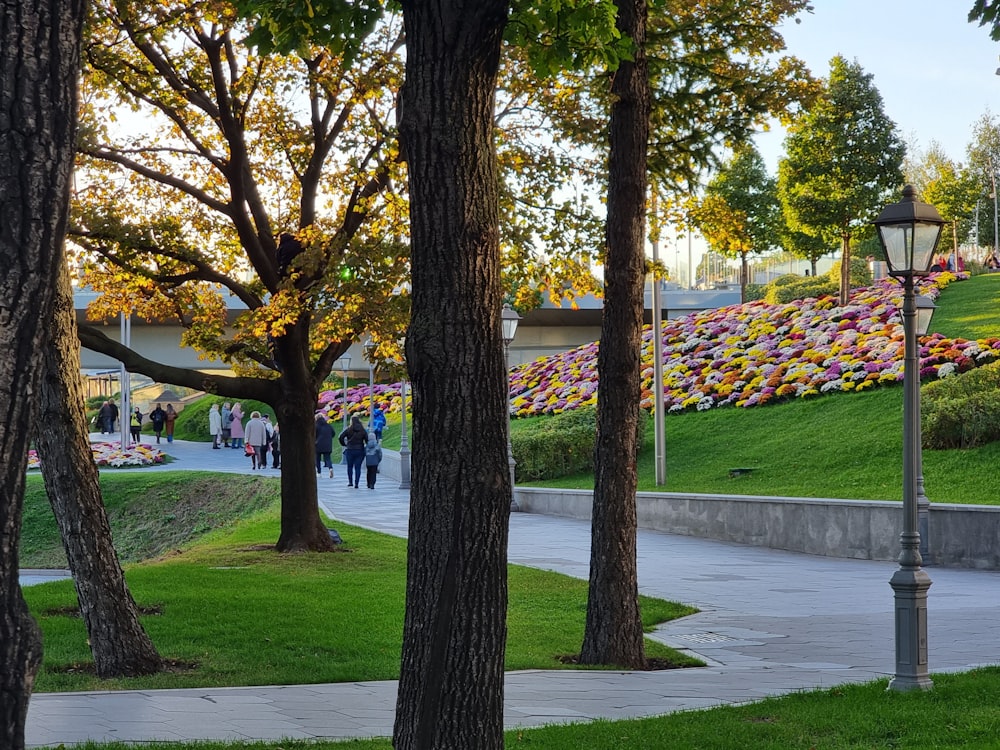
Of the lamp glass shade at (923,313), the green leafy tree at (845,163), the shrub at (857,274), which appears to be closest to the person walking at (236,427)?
the green leafy tree at (845,163)

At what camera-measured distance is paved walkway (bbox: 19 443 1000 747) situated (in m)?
7.21


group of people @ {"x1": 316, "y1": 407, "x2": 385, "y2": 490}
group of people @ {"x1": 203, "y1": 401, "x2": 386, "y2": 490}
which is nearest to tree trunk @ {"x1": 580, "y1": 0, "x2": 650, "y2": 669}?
group of people @ {"x1": 203, "y1": 401, "x2": 386, "y2": 490}

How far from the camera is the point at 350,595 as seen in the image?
13031 mm

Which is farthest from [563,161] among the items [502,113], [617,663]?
[617,663]

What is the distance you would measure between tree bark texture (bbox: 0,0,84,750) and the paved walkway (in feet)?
12.2

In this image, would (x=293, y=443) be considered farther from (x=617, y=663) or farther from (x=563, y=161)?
(x=617, y=663)

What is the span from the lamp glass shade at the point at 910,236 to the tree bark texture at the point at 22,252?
686 centimetres

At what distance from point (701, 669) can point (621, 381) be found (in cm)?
239

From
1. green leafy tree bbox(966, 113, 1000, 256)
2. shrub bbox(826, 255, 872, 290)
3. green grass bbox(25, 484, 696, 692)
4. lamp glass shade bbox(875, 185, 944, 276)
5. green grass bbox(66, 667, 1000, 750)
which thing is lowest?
green grass bbox(25, 484, 696, 692)

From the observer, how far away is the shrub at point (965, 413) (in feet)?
68.3

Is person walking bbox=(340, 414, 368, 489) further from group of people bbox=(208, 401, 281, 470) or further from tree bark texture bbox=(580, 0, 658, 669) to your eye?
tree bark texture bbox=(580, 0, 658, 669)

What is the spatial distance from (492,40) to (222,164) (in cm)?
1224

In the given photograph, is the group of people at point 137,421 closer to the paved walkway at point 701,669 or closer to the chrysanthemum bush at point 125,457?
the chrysanthemum bush at point 125,457

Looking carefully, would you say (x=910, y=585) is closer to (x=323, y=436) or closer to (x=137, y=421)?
(x=323, y=436)
